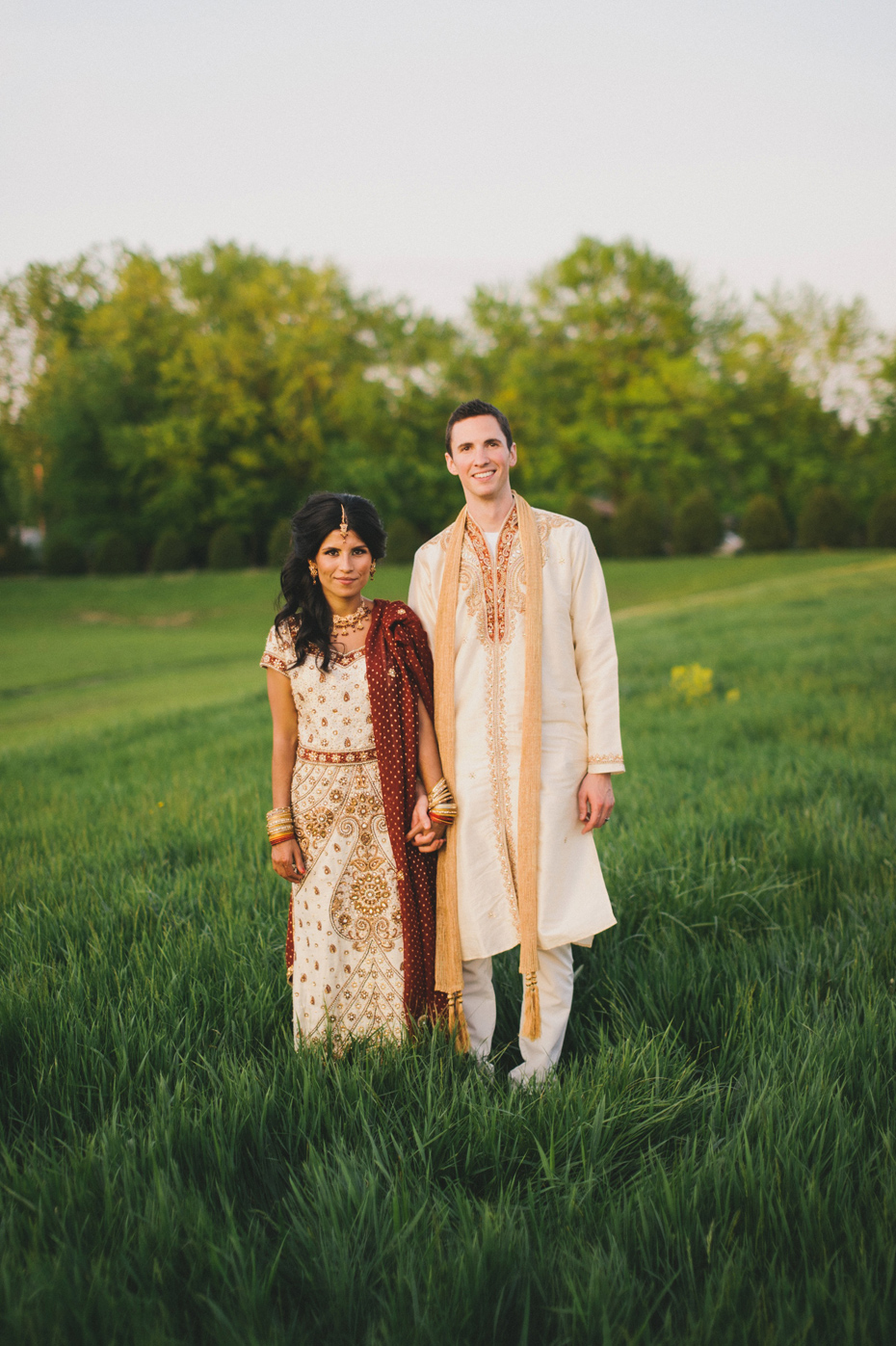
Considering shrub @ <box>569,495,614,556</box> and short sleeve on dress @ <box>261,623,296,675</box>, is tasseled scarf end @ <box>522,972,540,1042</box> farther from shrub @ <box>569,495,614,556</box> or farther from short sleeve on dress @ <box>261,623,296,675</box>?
shrub @ <box>569,495,614,556</box>

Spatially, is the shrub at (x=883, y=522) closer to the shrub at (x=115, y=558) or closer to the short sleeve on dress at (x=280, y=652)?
the shrub at (x=115, y=558)

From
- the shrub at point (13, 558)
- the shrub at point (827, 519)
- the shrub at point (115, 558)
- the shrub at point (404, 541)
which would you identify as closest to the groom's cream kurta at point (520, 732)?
the shrub at point (404, 541)

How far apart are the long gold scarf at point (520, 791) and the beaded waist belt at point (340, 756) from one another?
0.21 metres

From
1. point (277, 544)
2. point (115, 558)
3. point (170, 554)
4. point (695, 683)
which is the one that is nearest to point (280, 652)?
point (695, 683)

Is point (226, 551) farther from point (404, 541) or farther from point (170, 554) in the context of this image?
point (404, 541)

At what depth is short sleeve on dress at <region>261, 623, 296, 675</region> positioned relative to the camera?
241 centimetres

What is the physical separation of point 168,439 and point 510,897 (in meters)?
36.2

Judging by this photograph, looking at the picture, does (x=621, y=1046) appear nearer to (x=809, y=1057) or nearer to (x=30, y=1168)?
(x=809, y=1057)

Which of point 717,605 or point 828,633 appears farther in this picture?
point 717,605

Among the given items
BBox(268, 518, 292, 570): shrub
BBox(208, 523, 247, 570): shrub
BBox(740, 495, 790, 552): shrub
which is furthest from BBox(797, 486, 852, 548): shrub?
BBox(208, 523, 247, 570): shrub

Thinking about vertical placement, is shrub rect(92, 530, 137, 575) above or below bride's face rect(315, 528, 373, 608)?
above

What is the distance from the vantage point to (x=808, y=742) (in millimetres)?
5555

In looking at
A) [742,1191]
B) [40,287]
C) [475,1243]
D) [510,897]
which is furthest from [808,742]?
[40,287]

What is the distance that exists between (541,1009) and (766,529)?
32.7 m
